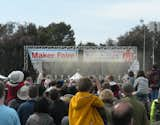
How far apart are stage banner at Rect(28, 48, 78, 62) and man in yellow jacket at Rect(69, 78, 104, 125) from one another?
30633 millimetres

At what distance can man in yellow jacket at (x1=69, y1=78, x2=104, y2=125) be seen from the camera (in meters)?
7.90

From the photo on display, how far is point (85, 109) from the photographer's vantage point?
7.97 m

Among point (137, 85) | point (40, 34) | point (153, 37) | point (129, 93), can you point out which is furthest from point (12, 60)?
point (129, 93)

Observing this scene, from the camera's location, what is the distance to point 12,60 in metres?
73.4

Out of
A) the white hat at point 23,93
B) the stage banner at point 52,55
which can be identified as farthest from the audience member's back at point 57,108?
the stage banner at point 52,55

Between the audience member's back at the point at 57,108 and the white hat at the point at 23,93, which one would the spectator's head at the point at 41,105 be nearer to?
the audience member's back at the point at 57,108

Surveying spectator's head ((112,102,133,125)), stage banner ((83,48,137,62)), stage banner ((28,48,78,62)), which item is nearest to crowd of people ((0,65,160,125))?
spectator's head ((112,102,133,125))

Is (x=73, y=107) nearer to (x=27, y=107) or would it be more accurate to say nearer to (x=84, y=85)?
(x=84, y=85)

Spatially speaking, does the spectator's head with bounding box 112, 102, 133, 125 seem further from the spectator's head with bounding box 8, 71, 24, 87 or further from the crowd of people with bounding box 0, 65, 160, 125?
the spectator's head with bounding box 8, 71, 24, 87

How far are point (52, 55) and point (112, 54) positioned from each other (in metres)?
4.40

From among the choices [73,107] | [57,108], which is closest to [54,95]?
[57,108]

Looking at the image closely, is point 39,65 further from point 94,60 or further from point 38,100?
point 38,100

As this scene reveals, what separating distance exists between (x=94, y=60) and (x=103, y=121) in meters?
31.6

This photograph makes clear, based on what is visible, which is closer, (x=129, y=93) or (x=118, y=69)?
(x=129, y=93)
